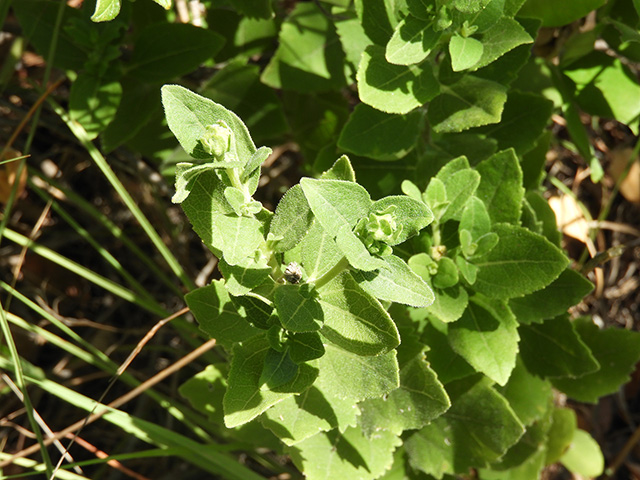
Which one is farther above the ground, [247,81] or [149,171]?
[247,81]

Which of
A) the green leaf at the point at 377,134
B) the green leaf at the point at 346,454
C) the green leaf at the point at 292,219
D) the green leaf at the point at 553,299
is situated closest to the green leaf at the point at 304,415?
the green leaf at the point at 346,454

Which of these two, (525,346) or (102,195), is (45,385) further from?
(525,346)

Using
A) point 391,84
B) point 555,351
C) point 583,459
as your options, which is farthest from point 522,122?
point 583,459

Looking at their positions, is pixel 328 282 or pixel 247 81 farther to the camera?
pixel 247 81

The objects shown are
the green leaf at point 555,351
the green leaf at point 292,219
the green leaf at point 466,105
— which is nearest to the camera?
the green leaf at point 292,219

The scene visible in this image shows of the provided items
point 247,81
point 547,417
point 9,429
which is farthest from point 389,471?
point 9,429

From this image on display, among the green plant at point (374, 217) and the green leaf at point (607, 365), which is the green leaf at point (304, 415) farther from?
the green leaf at point (607, 365)
